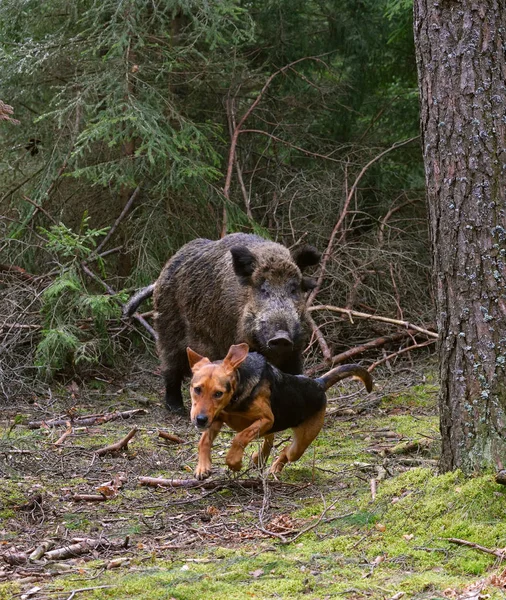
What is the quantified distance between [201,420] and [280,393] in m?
0.89

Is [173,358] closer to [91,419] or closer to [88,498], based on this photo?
[91,419]

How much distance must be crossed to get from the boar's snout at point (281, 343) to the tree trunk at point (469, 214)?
3.19 m

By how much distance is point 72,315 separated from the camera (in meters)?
11.4

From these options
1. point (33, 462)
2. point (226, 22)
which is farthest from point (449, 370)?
point (226, 22)

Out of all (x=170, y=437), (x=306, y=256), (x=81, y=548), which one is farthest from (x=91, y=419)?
(x=81, y=548)

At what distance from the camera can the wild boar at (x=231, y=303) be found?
28.3 ft

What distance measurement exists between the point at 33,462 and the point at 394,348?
6.03 metres

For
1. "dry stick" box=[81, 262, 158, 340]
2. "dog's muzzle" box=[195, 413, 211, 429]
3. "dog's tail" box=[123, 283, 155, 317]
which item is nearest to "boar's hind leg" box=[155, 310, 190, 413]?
"dog's tail" box=[123, 283, 155, 317]

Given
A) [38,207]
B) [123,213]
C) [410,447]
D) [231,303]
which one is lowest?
[410,447]

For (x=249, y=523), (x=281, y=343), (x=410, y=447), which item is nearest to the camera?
(x=249, y=523)

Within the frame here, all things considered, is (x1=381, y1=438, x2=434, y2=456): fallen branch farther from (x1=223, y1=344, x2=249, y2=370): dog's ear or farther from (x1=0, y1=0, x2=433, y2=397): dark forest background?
(x1=0, y1=0, x2=433, y2=397): dark forest background

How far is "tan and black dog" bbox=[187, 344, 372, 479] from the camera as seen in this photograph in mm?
5875

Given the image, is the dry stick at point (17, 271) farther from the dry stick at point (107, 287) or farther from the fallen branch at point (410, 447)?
the fallen branch at point (410, 447)

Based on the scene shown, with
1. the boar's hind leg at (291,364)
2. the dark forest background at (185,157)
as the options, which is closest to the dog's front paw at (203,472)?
the boar's hind leg at (291,364)
